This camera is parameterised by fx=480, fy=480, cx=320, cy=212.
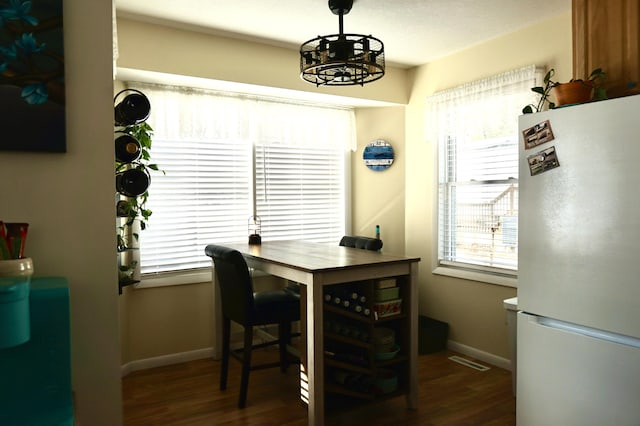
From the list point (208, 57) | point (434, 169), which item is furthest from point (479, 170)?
point (208, 57)

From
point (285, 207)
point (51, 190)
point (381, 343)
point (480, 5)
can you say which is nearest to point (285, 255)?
point (381, 343)

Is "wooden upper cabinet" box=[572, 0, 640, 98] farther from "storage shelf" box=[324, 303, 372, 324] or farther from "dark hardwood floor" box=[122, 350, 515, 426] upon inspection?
"dark hardwood floor" box=[122, 350, 515, 426]

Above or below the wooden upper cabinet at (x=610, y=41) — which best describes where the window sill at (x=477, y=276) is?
below

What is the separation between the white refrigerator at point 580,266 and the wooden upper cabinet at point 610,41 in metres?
0.47

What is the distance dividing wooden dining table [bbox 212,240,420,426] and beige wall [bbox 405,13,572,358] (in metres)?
1.14

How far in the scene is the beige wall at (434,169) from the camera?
3.34 metres

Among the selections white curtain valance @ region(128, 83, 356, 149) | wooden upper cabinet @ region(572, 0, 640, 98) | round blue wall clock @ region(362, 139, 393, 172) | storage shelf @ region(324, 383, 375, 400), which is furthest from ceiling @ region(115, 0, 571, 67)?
storage shelf @ region(324, 383, 375, 400)

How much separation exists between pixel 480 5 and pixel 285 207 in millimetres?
2326

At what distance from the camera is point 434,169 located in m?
4.19

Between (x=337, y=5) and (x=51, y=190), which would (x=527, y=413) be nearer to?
(x=51, y=190)

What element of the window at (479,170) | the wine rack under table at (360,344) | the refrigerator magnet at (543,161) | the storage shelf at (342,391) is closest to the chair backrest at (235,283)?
the wine rack under table at (360,344)

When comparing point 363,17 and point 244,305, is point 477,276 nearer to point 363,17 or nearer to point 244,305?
point 244,305

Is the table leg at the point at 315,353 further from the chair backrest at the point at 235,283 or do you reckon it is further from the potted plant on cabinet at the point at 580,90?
the potted plant on cabinet at the point at 580,90

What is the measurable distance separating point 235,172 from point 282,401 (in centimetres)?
197
